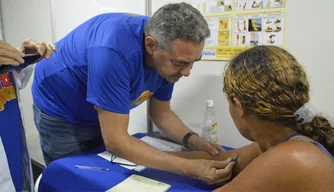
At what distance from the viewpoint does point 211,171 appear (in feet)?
3.04

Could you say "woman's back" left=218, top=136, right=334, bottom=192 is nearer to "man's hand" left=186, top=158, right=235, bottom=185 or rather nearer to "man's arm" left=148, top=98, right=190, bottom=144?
"man's hand" left=186, top=158, right=235, bottom=185

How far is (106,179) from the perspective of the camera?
0.96m

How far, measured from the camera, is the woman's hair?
67 cm

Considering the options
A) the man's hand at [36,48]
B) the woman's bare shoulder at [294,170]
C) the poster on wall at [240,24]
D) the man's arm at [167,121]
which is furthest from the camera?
the man's arm at [167,121]

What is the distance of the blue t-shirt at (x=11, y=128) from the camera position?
833 millimetres

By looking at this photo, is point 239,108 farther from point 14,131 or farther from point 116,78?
point 14,131

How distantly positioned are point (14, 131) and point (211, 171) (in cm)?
68

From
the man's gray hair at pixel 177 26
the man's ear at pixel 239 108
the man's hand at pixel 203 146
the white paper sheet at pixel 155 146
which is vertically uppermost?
the man's gray hair at pixel 177 26

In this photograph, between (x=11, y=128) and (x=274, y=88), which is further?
(x=11, y=128)

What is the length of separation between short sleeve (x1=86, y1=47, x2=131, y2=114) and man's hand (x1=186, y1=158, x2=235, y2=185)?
33cm

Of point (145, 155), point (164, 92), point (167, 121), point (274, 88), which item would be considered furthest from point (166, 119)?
point (274, 88)

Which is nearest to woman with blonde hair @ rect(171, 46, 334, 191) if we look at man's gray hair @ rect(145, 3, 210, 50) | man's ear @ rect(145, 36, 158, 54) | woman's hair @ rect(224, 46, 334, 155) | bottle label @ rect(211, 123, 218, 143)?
woman's hair @ rect(224, 46, 334, 155)

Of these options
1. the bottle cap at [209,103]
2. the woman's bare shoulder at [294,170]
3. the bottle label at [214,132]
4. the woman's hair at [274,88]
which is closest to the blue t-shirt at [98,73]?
the bottle cap at [209,103]

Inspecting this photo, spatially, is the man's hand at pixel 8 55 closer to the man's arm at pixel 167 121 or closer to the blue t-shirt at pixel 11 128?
the blue t-shirt at pixel 11 128
